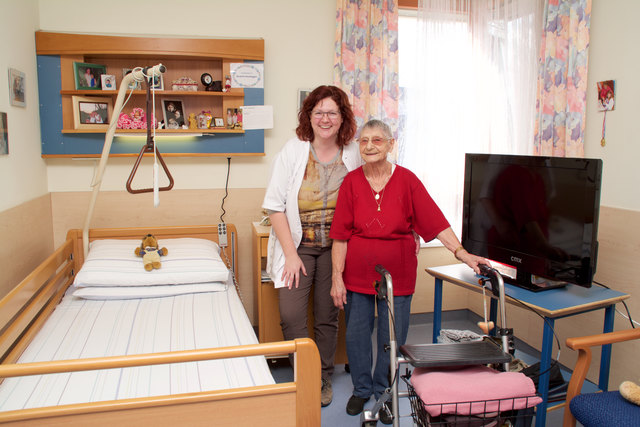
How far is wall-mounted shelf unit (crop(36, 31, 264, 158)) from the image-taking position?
2.91 meters

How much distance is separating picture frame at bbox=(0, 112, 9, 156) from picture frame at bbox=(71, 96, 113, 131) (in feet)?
1.96

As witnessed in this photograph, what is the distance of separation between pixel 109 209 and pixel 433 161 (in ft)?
7.39

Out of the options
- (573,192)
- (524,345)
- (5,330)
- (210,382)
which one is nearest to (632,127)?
(573,192)

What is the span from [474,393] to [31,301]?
208 centimetres

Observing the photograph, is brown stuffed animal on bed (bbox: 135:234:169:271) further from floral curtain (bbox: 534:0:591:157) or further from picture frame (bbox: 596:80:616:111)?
picture frame (bbox: 596:80:616:111)

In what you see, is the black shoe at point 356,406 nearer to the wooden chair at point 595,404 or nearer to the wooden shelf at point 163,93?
the wooden chair at point 595,404

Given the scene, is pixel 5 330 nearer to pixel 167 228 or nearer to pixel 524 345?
pixel 167 228

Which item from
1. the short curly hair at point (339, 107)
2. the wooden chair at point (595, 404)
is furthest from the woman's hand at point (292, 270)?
the wooden chair at point (595, 404)

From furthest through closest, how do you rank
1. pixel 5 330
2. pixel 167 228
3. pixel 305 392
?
pixel 167 228 < pixel 5 330 < pixel 305 392

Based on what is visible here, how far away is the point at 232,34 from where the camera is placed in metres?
3.18

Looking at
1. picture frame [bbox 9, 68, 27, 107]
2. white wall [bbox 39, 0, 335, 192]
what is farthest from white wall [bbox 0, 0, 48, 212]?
white wall [bbox 39, 0, 335, 192]

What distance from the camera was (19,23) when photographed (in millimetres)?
2582

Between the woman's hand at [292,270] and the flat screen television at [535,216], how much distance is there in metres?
1.00

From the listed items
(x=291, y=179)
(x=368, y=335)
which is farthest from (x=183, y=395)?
(x=291, y=179)
